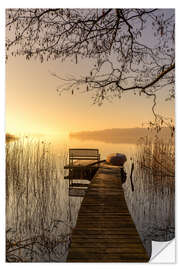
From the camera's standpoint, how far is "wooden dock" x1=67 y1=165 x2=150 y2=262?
177 cm

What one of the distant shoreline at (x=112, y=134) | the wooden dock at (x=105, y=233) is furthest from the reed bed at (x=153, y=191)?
the wooden dock at (x=105, y=233)

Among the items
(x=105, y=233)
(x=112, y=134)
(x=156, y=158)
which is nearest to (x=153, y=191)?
(x=156, y=158)

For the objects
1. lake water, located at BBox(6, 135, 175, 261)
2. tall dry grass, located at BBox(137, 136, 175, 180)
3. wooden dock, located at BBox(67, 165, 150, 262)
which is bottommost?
lake water, located at BBox(6, 135, 175, 261)

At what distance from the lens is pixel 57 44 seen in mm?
2814

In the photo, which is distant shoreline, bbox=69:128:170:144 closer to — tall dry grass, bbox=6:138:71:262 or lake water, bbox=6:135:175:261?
lake water, bbox=6:135:175:261

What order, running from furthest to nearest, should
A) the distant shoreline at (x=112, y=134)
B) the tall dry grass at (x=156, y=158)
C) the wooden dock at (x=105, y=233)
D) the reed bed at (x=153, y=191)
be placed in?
1. the tall dry grass at (x=156, y=158)
2. the distant shoreline at (x=112, y=134)
3. the reed bed at (x=153, y=191)
4. the wooden dock at (x=105, y=233)

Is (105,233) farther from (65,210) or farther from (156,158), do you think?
(156,158)

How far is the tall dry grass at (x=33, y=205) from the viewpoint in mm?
2830

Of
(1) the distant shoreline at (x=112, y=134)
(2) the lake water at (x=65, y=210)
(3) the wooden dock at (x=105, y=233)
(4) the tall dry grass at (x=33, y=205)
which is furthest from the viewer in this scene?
(1) the distant shoreline at (x=112, y=134)

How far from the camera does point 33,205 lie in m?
3.91

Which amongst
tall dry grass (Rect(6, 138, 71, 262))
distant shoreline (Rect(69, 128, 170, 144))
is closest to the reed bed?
distant shoreline (Rect(69, 128, 170, 144))

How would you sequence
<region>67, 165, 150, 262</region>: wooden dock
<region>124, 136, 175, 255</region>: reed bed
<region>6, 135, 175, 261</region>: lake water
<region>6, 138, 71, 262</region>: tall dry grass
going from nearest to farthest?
<region>67, 165, 150, 262</region>: wooden dock → <region>6, 138, 71, 262</region>: tall dry grass → <region>6, 135, 175, 261</region>: lake water → <region>124, 136, 175, 255</region>: reed bed

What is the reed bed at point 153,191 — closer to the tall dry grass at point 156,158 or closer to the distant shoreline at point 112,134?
the tall dry grass at point 156,158
